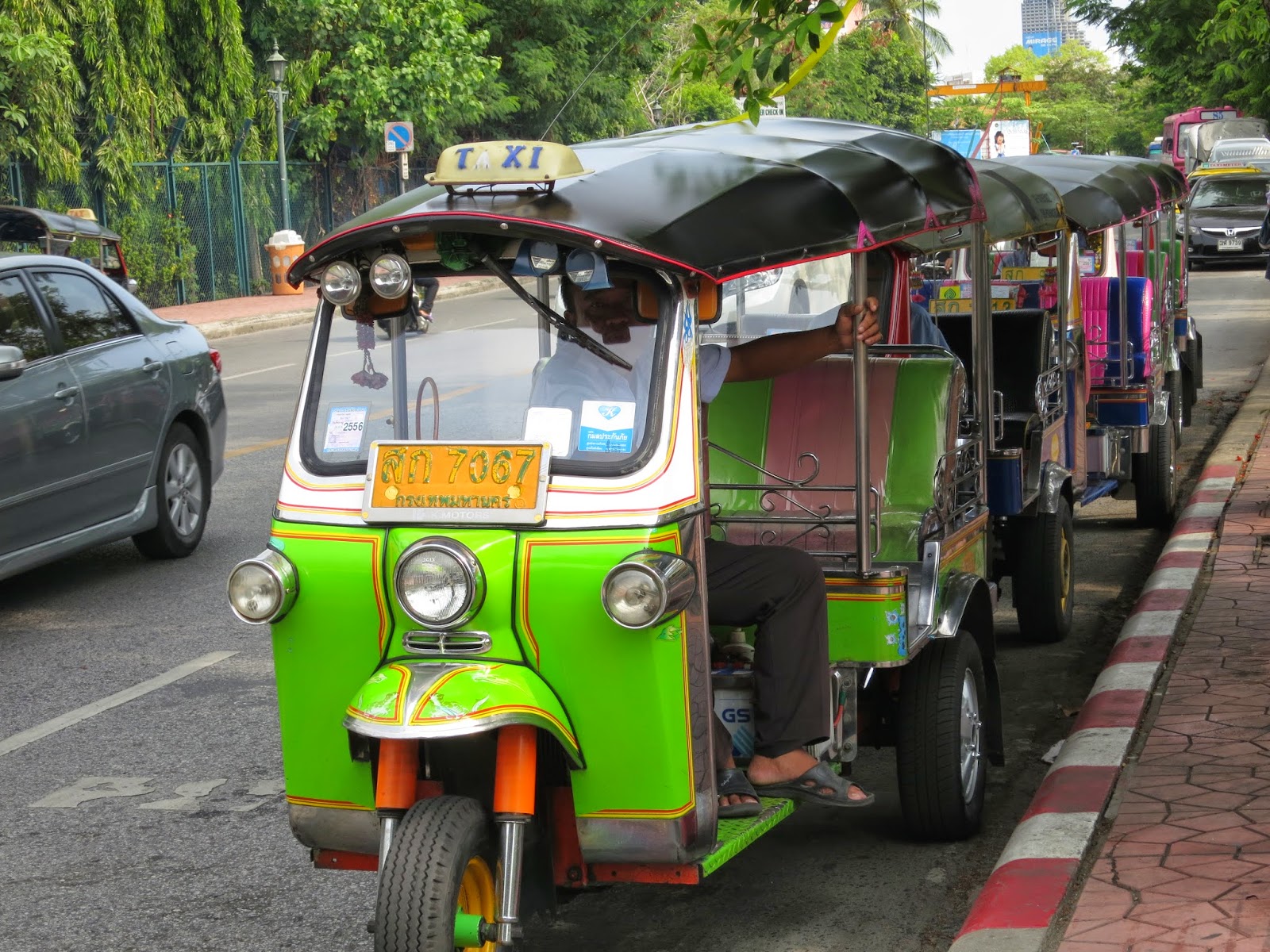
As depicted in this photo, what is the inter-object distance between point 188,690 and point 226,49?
24557mm

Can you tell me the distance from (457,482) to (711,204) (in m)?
0.92

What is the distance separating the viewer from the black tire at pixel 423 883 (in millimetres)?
3500

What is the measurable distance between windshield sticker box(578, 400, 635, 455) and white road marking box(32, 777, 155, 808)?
2.53 metres

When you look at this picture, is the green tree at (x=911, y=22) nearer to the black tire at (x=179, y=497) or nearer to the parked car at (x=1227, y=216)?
the parked car at (x=1227, y=216)

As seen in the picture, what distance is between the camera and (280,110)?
29.6 m

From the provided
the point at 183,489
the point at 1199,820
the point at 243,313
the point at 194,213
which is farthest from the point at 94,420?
the point at 194,213

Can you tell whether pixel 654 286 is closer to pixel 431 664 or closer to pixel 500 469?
pixel 500 469

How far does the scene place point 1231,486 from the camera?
1038 cm

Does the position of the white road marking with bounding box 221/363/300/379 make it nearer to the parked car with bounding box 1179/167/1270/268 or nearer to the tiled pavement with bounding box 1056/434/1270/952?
the tiled pavement with bounding box 1056/434/1270/952

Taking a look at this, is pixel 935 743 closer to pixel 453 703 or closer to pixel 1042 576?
pixel 453 703

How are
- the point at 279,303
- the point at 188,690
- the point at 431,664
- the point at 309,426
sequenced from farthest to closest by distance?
the point at 279,303
the point at 188,690
the point at 309,426
the point at 431,664

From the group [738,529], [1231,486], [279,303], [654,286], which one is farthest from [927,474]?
[279,303]

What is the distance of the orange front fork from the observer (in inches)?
143

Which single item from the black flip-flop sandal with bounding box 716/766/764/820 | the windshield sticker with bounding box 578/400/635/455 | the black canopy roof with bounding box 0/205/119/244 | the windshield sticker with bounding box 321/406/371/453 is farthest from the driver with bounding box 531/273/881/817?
the black canopy roof with bounding box 0/205/119/244
